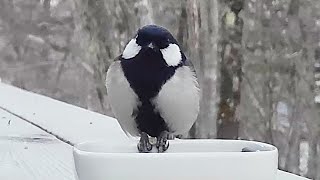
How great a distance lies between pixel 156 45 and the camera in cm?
74

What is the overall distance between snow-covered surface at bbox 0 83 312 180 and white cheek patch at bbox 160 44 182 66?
11cm

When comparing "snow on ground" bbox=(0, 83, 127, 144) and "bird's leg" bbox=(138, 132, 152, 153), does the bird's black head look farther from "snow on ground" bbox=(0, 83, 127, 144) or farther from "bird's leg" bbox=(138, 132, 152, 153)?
"snow on ground" bbox=(0, 83, 127, 144)

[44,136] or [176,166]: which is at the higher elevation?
[176,166]

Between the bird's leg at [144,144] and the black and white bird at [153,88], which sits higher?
the black and white bird at [153,88]

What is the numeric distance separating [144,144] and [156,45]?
10cm

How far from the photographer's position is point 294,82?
3.27 metres

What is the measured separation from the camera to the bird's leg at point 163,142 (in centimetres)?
73

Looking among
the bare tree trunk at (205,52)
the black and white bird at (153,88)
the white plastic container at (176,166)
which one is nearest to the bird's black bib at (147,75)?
the black and white bird at (153,88)

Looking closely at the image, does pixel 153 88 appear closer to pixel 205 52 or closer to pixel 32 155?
pixel 32 155

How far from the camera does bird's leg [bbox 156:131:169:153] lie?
2.39 ft

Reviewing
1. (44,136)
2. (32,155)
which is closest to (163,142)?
(32,155)

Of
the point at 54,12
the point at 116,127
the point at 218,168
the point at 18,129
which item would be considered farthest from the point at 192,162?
the point at 54,12

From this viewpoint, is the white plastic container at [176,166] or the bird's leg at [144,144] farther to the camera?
the bird's leg at [144,144]

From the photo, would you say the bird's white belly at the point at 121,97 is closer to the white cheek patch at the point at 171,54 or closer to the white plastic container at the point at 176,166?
the white cheek patch at the point at 171,54
